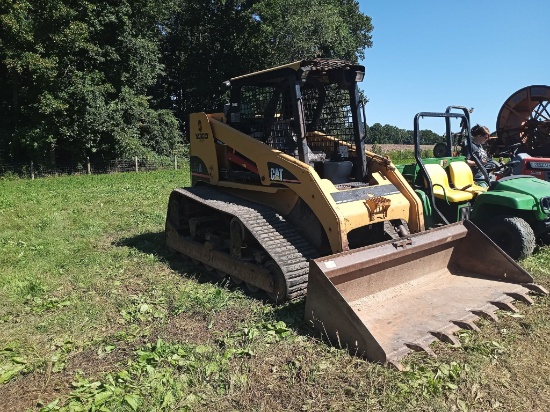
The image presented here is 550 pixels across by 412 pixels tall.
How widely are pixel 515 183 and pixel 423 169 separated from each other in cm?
124

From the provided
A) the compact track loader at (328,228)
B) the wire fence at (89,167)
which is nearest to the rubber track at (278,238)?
the compact track loader at (328,228)

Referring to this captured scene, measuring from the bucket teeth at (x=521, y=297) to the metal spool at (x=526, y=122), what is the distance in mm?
8947

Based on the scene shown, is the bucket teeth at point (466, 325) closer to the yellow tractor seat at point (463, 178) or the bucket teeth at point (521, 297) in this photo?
the bucket teeth at point (521, 297)

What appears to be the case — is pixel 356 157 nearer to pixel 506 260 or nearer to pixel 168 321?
pixel 506 260

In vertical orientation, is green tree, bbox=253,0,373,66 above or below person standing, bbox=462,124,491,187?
above

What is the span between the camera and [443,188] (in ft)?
22.4

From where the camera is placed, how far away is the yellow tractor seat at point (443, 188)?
6.84 metres

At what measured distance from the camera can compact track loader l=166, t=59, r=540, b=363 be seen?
14.1 feet

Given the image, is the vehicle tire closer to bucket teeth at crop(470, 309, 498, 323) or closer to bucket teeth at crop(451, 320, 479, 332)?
bucket teeth at crop(470, 309, 498, 323)

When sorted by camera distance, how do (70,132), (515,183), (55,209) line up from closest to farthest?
(515,183), (55,209), (70,132)

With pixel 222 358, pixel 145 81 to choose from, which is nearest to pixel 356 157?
pixel 222 358

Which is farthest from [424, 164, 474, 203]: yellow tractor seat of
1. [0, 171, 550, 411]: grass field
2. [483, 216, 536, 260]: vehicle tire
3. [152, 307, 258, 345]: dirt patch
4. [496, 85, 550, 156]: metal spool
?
[496, 85, 550, 156]: metal spool

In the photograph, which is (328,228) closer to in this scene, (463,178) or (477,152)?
(463,178)

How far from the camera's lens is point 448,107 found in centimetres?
767
